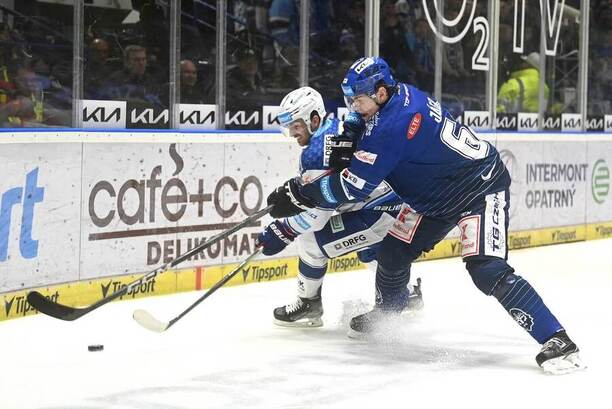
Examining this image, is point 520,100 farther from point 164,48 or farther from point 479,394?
point 479,394

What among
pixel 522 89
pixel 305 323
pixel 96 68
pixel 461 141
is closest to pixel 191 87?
pixel 96 68

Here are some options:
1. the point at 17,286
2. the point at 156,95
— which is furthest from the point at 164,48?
the point at 17,286

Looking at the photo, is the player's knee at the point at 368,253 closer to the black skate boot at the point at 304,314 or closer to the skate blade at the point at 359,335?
the black skate boot at the point at 304,314

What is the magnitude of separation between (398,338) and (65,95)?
2.32m

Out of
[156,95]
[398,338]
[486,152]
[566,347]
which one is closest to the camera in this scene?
[566,347]

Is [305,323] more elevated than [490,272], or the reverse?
[490,272]

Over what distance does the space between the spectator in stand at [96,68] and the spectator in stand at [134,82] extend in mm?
56

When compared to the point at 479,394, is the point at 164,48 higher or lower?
higher

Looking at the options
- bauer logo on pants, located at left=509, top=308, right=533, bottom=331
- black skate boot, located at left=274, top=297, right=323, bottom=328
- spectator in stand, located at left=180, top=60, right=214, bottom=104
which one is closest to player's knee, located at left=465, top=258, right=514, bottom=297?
bauer logo on pants, located at left=509, top=308, right=533, bottom=331

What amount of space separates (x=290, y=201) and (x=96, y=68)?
81.1 inches

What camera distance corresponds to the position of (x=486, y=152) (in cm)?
459

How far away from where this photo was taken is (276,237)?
16.8 feet

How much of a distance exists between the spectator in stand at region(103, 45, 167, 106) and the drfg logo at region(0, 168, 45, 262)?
37.1 inches

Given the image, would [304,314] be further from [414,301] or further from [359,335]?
[414,301]
